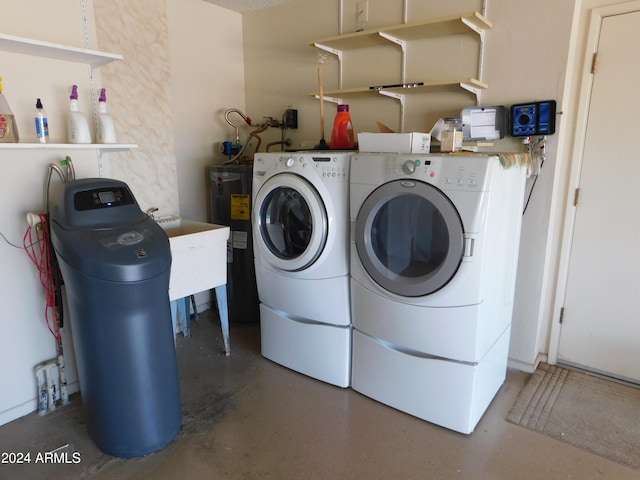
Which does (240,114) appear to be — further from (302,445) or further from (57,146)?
(302,445)

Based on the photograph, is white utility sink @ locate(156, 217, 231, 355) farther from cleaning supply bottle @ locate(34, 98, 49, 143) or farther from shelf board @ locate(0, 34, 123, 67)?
shelf board @ locate(0, 34, 123, 67)

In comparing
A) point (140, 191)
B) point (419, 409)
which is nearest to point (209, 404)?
point (419, 409)

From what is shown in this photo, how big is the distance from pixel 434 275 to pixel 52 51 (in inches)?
77.5

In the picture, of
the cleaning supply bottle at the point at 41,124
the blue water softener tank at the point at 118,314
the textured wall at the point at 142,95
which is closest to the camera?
the blue water softener tank at the point at 118,314

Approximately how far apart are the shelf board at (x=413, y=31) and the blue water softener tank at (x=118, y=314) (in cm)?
166

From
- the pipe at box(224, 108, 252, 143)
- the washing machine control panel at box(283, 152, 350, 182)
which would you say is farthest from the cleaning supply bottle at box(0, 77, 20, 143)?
the pipe at box(224, 108, 252, 143)

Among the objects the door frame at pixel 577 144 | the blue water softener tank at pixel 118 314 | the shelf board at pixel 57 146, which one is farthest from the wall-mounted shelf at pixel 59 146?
the door frame at pixel 577 144

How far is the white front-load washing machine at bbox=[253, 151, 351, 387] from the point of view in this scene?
2131 millimetres

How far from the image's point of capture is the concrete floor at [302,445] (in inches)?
67.9

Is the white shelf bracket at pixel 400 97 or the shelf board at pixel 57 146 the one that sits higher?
the white shelf bracket at pixel 400 97

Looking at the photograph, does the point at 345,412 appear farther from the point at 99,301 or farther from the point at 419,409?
the point at 99,301

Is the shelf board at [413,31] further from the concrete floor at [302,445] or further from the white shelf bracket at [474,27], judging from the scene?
the concrete floor at [302,445]

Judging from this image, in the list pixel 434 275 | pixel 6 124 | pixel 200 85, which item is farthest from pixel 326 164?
pixel 200 85

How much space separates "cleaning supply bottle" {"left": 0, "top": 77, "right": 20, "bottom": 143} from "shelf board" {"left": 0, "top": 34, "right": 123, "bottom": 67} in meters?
0.21
